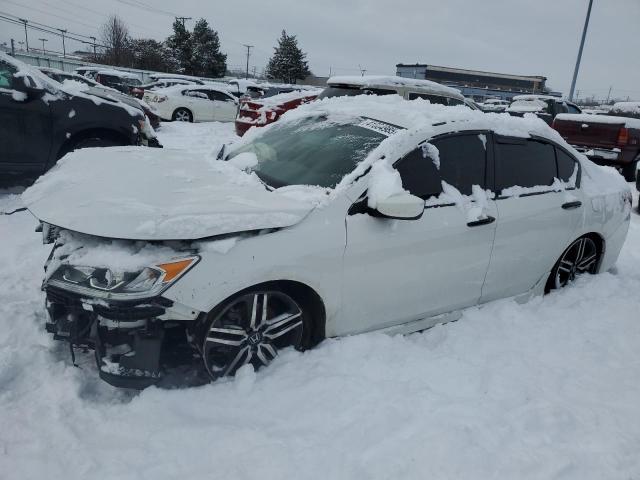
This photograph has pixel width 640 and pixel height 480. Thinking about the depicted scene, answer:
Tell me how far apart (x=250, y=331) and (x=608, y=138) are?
10254 millimetres

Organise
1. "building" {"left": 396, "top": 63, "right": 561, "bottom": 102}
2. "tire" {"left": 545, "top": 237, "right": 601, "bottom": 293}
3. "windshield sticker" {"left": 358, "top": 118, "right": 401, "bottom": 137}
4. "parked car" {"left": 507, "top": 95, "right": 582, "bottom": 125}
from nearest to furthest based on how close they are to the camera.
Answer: "windshield sticker" {"left": 358, "top": 118, "right": 401, "bottom": 137}
"tire" {"left": 545, "top": 237, "right": 601, "bottom": 293}
"parked car" {"left": 507, "top": 95, "right": 582, "bottom": 125}
"building" {"left": 396, "top": 63, "right": 561, "bottom": 102}

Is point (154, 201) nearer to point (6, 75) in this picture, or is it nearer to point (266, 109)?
point (6, 75)

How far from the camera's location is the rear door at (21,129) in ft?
18.0

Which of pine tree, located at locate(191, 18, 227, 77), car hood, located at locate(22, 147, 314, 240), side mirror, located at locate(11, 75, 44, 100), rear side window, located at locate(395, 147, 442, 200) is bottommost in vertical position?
car hood, located at locate(22, 147, 314, 240)

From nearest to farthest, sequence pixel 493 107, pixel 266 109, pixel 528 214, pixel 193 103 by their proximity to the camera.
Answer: pixel 528 214, pixel 266 109, pixel 193 103, pixel 493 107

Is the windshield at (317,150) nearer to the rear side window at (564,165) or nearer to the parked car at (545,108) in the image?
the rear side window at (564,165)

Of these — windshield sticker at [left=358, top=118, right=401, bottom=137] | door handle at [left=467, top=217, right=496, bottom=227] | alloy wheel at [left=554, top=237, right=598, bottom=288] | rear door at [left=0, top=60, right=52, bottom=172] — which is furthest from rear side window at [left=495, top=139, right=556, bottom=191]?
rear door at [left=0, top=60, right=52, bottom=172]

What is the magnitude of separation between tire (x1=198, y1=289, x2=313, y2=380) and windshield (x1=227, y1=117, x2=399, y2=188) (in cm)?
80

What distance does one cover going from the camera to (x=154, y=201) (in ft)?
8.60

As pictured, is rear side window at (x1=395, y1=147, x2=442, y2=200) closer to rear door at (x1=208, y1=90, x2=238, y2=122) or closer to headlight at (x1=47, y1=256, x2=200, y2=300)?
headlight at (x1=47, y1=256, x2=200, y2=300)

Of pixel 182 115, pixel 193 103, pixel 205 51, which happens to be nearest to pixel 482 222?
pixel 193 103

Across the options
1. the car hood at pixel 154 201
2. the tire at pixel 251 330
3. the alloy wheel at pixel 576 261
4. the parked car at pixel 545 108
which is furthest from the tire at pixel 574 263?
the parked car at pixel 545 108

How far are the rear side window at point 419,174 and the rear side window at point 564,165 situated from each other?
57.8 inches

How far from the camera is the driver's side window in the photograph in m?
5.53
